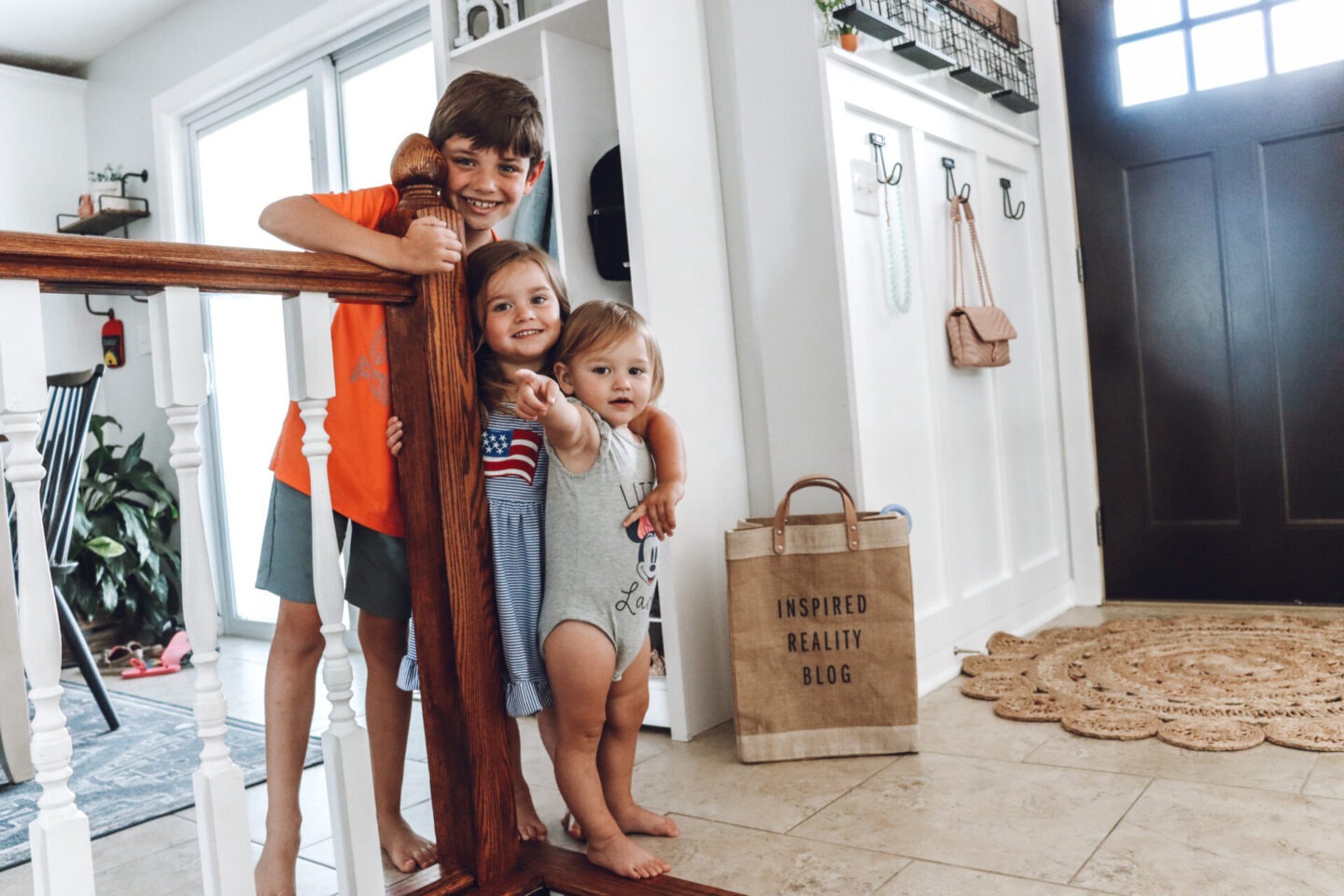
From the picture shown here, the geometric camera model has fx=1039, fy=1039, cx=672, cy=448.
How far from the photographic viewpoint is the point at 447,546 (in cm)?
144

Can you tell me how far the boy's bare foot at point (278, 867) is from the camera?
4.64 ft

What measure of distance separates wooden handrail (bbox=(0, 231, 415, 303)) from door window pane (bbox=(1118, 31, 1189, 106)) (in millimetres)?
2423

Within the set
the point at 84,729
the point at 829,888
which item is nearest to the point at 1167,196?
the point at 829,888

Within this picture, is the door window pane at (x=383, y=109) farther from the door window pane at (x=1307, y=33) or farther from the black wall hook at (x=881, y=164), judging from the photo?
the door window pane at (x=1307, y=33)

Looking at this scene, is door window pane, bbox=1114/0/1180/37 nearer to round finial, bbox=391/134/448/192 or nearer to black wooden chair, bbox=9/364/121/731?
round finial, bbox=391/134/448/192

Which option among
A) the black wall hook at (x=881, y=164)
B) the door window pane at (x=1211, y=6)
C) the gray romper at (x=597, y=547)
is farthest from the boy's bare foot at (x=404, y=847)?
the door window pane at (x=1211, y=6)

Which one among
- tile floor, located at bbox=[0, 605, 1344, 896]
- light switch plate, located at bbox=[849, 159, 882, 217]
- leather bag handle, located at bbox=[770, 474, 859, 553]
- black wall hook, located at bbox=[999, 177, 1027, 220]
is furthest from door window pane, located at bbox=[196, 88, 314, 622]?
leather bag handle, located at bbox=[770, 474, 859, 553]

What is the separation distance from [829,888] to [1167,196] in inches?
90.9

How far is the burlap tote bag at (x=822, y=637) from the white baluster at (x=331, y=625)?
79 centimetres

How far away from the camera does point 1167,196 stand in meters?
2.90

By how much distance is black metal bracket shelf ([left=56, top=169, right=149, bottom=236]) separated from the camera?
4164mm

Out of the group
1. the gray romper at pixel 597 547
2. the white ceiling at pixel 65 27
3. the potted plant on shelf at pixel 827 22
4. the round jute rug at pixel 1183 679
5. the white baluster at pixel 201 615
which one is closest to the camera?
the white baluster at pixel 201 615

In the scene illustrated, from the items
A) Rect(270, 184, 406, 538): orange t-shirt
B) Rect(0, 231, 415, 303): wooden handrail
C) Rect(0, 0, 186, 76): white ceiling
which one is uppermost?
Rect(0, 0, 186, 76): white ceiling

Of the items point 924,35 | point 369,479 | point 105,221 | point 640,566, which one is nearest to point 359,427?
point 369,479
